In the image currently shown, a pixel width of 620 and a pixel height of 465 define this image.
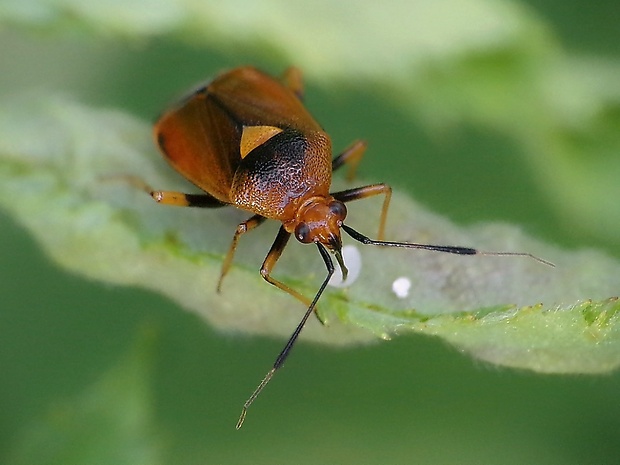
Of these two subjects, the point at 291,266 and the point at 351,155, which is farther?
the point at 351,155

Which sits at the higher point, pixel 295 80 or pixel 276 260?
pixel 295 80

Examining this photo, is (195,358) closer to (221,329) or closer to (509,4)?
(221,329)

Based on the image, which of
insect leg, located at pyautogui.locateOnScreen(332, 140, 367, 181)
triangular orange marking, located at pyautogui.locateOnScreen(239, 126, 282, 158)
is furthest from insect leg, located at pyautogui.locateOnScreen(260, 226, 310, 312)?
Answer: insect leg, located at pyautogui.locateOnScreen(332, 140, 367, 181)

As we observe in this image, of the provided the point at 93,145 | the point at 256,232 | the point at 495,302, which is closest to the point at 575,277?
the point at 495,302

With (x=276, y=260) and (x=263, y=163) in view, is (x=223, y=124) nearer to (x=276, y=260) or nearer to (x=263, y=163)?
(x=263, y=163)

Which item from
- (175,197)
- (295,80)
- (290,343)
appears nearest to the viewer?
(290,343)

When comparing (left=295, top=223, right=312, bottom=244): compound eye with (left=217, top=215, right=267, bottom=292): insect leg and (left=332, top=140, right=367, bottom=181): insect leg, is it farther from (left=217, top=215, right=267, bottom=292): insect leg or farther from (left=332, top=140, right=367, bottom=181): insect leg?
(left=332, top=140, right=367, bottom=181): insect leg

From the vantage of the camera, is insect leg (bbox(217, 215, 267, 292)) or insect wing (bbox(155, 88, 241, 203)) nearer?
insect leg (bbox(217, 215, 267, 292))

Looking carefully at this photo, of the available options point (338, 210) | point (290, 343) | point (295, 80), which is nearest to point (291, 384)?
point (290, 343)
